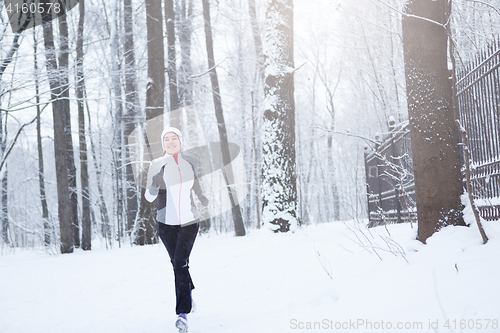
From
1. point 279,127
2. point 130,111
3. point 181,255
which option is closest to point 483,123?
point 181,255

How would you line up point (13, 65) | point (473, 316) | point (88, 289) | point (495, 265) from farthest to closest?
point (13, 65) < point (88, 289) < point (495, 265) < point (473, 316)

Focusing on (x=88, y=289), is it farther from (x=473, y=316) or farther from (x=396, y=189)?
(x=396, y=189)

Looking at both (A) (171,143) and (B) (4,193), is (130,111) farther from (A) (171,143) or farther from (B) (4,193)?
(B) (4,193)

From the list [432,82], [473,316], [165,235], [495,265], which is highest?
[432,82]

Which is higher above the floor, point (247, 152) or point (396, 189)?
point (247, 152)

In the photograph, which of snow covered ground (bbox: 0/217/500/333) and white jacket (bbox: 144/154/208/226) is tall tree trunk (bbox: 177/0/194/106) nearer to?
snow covered ground (bbox: 0/217/500/333)

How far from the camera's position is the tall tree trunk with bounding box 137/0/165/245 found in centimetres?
973

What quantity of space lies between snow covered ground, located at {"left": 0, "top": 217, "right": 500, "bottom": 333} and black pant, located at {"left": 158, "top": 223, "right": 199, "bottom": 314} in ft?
0.93

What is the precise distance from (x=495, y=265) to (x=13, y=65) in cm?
812

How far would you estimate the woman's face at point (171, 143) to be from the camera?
3.93 m

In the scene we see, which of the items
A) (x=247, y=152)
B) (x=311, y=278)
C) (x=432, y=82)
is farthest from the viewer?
(x=247, y=152)

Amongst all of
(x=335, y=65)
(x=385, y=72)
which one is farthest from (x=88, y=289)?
(x=335, y=65)

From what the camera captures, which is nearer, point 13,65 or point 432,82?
point 432,82

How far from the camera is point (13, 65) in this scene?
23.7ft
